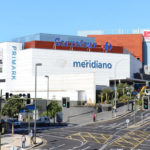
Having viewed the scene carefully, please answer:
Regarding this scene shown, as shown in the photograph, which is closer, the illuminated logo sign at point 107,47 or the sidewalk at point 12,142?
the sidewalk at point 12,142

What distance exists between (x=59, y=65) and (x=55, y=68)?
1.90 m

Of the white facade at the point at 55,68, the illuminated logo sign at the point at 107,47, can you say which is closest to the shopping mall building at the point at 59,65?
the white facade at the point at 55,68

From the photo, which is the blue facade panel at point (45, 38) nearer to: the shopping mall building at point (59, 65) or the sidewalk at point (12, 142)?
the shopping mall building at point (59, 65)

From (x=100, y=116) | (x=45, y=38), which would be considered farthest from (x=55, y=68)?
(x=100, y=116)

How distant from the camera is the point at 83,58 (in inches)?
5192

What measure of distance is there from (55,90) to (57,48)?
20091 mm

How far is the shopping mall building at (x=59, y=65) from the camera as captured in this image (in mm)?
116500

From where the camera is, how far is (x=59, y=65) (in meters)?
129

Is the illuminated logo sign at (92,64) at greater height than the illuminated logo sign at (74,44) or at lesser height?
lesser

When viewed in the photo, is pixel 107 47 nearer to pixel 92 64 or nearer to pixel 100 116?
pixel 92 64

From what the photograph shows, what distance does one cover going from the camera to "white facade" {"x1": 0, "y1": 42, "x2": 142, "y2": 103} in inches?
4621

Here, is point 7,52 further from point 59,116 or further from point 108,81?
point 59,116

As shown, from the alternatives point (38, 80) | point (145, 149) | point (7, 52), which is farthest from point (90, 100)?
point (145, 149)

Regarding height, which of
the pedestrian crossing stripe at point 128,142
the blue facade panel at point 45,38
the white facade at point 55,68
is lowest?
the pedestrian crossing stripe at point 128,142
